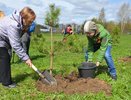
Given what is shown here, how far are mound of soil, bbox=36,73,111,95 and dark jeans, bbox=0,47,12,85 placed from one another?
759mm

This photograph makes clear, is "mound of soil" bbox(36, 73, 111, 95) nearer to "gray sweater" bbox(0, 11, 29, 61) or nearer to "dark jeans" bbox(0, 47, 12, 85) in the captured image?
"dark jeans" bbox(0, 47, 12, 85)

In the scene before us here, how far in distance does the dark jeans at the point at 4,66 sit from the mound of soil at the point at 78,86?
0.76 metres

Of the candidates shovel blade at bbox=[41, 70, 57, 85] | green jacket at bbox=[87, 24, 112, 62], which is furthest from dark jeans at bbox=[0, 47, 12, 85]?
green jacket at bbox=[87, 24, 112, 62]

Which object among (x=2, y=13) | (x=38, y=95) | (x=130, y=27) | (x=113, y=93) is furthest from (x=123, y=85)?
(x=130, y=27)

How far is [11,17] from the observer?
7.16 m

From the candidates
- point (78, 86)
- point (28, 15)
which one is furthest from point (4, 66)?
point (78, 86)

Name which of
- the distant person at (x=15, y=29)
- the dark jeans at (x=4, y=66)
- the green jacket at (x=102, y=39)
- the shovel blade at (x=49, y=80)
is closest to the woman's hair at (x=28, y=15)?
the distant person at (x=15, y=29)

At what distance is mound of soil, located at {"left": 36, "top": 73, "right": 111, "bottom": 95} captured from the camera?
7.19 meters

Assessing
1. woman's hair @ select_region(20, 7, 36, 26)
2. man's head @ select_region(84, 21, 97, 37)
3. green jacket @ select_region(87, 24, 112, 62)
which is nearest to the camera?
woman's hair @ select_region(20, 7, 36, 26)

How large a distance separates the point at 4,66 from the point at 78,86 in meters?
1.86

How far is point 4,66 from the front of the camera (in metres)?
7.67

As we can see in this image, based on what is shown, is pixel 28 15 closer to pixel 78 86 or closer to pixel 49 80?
pixel 49 80

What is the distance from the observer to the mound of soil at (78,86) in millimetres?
7191

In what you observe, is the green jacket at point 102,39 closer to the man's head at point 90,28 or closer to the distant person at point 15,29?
the man's head at point 90,28
